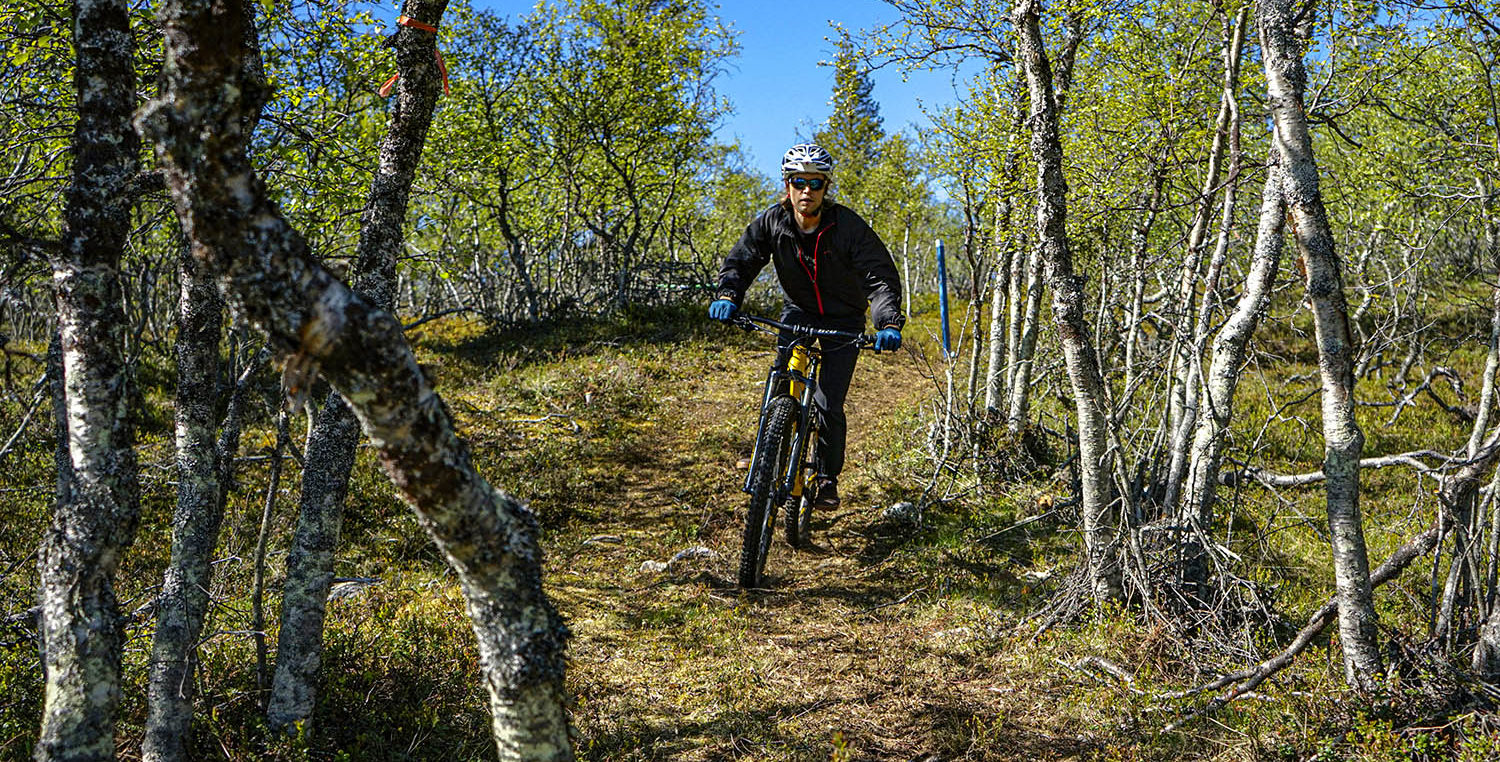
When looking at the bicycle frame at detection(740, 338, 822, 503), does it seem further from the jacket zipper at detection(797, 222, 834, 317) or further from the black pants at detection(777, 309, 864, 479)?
the jacket zipper at detection(797, 222, 834, 317)

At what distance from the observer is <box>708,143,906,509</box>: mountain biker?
5.92m

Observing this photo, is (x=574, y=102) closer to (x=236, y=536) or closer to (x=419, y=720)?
(x=236, y=536)

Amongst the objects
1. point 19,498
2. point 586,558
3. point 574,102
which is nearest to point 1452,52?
point 574,102

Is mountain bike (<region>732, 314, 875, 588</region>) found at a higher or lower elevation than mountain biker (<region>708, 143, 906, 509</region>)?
lower

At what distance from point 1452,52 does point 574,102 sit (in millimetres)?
13936

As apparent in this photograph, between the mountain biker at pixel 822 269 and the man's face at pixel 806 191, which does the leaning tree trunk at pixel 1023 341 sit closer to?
the mountain biker at pixel 822 269

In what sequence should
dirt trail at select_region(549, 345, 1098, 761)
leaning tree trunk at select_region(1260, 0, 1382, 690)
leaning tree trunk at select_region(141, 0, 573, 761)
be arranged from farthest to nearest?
1. dirt trail at select_region(549, 345, 1098, 761)
2. leaning tree trunk at select_region(1260, 0, 1382, 690)
3. leaning tree trunk at select_region(141, 0, 573, 761)

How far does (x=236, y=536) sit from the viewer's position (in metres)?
6.75

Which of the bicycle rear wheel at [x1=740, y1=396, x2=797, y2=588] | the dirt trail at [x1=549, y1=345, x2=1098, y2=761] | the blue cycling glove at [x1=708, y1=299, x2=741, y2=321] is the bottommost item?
the dirt trail at [x1=549, y1=345, x2=1098, y2=761]

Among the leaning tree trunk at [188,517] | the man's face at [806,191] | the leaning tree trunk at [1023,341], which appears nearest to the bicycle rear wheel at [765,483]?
the man's face at [806,191]

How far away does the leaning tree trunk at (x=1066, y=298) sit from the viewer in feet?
16.3

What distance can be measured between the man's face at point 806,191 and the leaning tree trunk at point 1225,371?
2.49 metres

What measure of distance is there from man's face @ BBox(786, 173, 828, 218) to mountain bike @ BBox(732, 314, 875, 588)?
0.77m

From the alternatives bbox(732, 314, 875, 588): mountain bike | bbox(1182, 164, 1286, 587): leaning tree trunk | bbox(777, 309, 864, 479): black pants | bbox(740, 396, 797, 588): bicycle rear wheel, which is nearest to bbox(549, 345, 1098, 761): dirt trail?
bbox(740, 396, 797, 588): bicycle rear wheel
